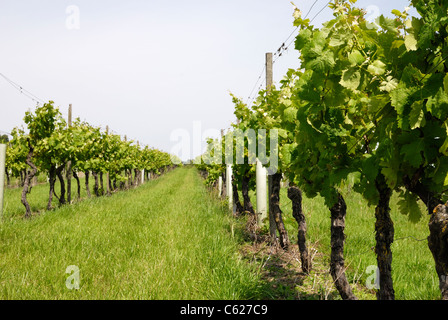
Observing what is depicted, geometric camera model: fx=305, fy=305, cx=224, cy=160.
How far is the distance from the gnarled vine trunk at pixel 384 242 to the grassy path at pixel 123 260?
1.43 metres

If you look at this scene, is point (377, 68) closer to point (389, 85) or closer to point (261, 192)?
point (389, 85)

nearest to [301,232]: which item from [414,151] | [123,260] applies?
[123,260]

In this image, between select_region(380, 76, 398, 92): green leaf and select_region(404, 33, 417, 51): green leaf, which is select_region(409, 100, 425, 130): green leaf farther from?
select_region(404, 33, 417, 51): green leaf

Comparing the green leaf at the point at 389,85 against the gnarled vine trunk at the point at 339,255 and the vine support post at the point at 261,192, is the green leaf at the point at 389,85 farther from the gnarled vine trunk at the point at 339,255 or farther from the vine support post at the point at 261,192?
the vine support post at the point at 261,192

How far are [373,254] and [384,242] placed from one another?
8.98 feet

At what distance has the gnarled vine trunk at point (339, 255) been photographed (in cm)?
297

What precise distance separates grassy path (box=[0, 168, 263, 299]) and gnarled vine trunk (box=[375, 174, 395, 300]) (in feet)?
4.68

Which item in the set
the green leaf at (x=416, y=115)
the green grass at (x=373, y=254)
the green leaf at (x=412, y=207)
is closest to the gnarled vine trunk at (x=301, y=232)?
the green grass at (x=373, y=254)

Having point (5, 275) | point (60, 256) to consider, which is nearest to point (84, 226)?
point (60, 256)

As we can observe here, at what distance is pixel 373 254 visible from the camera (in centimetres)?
468

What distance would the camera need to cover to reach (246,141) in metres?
6.70

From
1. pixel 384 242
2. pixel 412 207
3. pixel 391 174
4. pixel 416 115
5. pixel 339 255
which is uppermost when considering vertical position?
pixel 416 115
